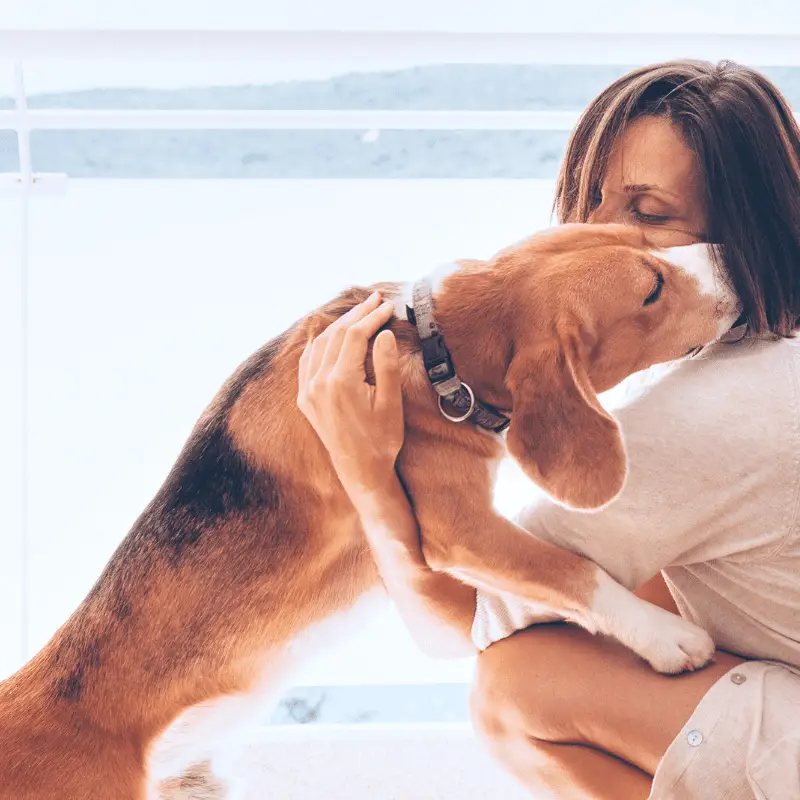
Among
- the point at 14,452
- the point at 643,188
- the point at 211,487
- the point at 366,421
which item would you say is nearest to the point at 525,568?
the point at 366,421

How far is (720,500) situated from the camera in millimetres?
1377

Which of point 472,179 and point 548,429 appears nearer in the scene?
point 548,429

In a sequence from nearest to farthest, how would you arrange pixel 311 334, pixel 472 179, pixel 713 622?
pixel 713 622 → pixel 311 334 → pixel 472 179

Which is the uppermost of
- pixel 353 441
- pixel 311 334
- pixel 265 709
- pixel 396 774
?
pixel 311 334

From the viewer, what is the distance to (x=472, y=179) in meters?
2.96

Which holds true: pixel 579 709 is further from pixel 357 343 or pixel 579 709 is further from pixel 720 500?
pixel 357 343

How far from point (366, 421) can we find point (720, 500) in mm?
533

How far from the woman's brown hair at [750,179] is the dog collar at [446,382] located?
17.0 inches

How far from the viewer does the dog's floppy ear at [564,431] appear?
4.65ft

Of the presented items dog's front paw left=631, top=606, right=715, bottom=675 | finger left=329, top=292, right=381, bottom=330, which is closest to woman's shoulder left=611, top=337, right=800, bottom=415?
dog's front paw left=631, top=606, right=715, bottom=675

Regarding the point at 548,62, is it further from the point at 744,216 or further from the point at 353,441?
the point at 353,441

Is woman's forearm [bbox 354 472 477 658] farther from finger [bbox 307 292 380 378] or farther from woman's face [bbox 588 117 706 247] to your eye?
woman's face [bbox 588 117 706 247]

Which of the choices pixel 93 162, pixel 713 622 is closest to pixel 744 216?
pixel 713 622

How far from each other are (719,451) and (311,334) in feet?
2.33
